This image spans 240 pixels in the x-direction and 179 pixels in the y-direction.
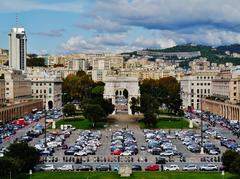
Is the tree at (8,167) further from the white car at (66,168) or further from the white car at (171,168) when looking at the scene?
the white car at (171,168)

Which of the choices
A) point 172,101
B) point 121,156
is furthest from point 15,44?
point 121,156

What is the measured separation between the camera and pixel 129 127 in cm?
9088

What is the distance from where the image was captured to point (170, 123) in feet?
313

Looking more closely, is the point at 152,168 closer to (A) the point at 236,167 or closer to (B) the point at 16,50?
(A) the point at 236,167

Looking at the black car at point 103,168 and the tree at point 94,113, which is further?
the tree at point 94,113

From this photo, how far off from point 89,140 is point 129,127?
20607mm

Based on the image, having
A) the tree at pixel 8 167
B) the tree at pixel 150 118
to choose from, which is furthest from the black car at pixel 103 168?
the tree at pixel 150 118

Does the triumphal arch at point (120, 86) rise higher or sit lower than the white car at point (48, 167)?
higher

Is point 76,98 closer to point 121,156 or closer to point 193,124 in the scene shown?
point 193,124

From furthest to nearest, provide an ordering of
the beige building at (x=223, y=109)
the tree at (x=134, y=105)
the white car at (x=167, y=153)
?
the tree at (x=134, y=105)
the beige building at (x=223, y=109)
the white car at (x=167, y=153)

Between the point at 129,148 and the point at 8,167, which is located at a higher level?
the point at 8,167

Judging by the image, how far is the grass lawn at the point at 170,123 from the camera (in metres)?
90.4

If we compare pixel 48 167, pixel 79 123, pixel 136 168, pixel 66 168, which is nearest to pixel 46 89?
pixel 79 123

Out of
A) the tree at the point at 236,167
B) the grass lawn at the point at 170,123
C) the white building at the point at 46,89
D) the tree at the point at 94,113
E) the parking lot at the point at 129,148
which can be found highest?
the white building at the point at 46,89
